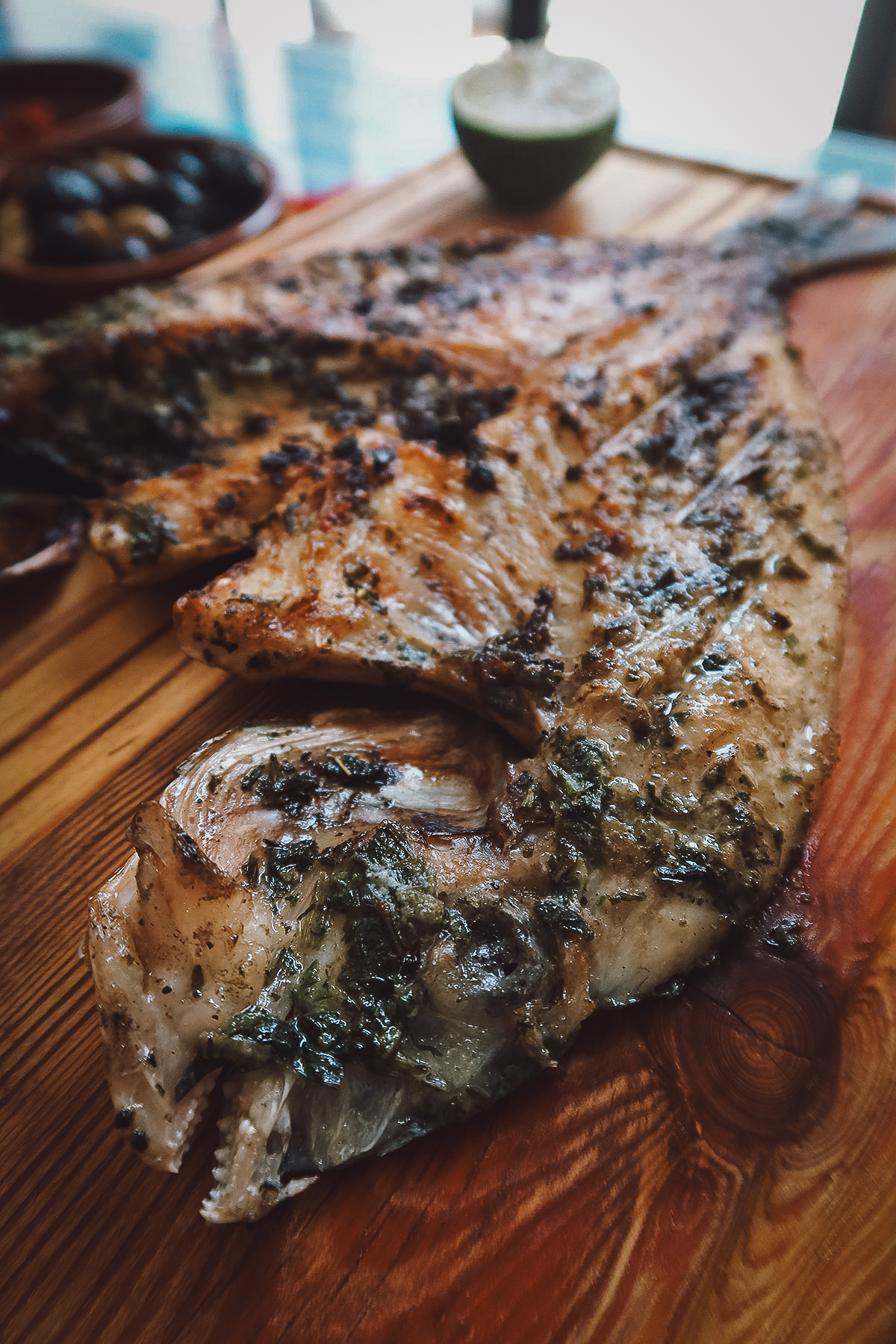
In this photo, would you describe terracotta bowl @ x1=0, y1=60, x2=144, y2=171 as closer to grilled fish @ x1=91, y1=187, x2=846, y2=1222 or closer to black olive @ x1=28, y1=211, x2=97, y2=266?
black olive @ x1=28, y1=211, x2=97, y2=266

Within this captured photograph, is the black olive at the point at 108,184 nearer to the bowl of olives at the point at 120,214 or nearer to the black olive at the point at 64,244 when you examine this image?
the bowl of olives at the point at 120,214

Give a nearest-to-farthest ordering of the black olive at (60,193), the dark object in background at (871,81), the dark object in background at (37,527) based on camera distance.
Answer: the dark object in background at (37,527), the black olive at (60,193), the dark object in background at (871,81)

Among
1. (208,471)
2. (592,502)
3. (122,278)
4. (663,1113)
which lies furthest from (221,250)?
(663,1113)

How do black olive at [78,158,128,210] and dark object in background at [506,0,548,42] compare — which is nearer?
black olive at [78,158,128,210]

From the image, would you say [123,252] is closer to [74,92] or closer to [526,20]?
[74,92]

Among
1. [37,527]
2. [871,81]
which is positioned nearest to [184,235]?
[37,527]

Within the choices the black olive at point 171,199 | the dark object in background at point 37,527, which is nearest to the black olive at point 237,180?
the black olive at point 171,199

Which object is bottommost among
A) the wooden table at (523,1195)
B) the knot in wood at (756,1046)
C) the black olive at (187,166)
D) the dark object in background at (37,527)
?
the wooden table at (523,1195)

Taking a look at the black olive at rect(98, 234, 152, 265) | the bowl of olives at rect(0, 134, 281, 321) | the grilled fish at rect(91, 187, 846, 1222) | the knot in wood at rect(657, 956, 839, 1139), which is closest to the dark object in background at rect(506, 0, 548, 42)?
the bowl of olives at rect(0, 134, 281, 321)
